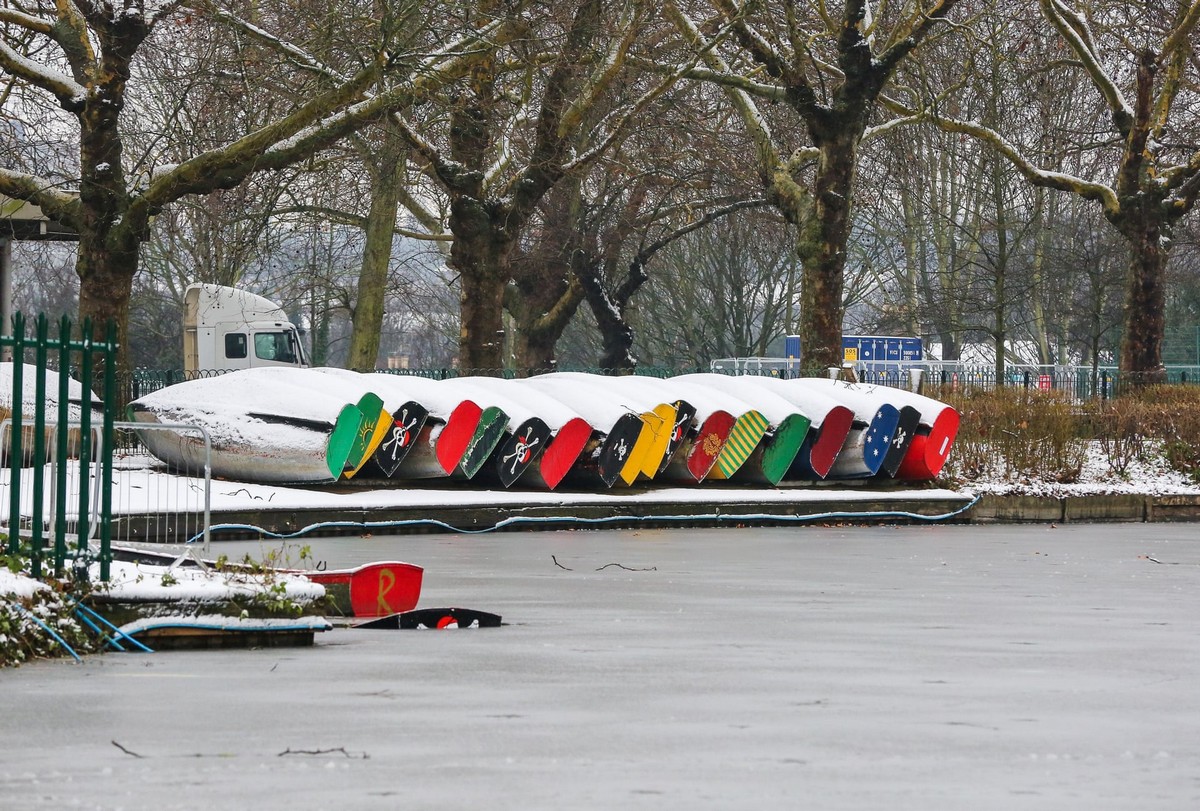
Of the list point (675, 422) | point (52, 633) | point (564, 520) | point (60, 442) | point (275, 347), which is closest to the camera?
point (52, 633)

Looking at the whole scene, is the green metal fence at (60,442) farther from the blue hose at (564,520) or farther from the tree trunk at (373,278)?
the tree trunk at (373,278)

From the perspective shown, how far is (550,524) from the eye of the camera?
19438 millimetres

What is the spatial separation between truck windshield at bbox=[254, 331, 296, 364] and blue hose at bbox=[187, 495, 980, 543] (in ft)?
75.0

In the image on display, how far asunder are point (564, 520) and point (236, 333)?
78.1ft

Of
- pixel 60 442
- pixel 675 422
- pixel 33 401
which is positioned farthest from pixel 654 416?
pixel 60 442

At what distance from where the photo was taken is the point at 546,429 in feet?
66.3

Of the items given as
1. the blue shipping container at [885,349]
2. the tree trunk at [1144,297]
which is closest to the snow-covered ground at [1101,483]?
the tree trunk at [1144,297]

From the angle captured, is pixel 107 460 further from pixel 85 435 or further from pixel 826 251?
pixel 826 251

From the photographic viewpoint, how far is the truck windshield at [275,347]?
1640 inches

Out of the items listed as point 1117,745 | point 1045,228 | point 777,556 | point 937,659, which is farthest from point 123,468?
point 1045,228

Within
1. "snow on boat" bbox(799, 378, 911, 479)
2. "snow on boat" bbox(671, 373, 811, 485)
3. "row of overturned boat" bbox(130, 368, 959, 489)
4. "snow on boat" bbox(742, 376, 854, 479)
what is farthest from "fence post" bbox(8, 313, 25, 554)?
"snow on boat" bbox(799, 378, 911, 479)

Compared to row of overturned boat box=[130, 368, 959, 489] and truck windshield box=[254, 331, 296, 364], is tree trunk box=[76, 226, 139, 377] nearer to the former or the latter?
row of overturned boat box=[130, 368, 959, 489]

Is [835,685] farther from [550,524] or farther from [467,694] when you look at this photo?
[550,524]

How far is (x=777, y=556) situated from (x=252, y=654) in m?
7.78
